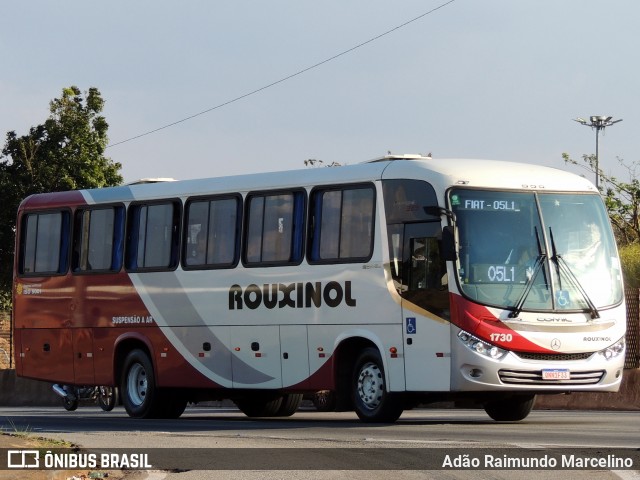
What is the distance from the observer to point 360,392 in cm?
2038

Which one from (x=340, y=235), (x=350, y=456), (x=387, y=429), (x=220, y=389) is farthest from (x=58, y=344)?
(x=350, y=456)

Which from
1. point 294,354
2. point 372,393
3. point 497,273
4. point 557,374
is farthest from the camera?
point 294,354

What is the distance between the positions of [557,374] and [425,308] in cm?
185

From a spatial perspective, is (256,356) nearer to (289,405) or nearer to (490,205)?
(289,405)

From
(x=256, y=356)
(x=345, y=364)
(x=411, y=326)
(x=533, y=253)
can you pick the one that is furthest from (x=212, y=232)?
(x=533, y=253)

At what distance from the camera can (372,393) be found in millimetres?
20156

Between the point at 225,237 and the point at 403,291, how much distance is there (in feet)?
13.8

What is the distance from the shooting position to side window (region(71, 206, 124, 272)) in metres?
Answer: 24.9

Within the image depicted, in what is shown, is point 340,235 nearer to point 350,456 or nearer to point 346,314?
point 346,314

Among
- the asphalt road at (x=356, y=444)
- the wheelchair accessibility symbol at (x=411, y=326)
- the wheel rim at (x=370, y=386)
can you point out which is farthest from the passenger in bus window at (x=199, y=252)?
the wheelchair accessibility symbol at (x=411, y=326)

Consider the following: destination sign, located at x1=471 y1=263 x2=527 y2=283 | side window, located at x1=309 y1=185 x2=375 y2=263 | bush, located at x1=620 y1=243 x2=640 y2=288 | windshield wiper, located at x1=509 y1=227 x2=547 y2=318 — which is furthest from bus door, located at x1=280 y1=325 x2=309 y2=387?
bush, located at x1=620 y1=243 x2=640 y2=288

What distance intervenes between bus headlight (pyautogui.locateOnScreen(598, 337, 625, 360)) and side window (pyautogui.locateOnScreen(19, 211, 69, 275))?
1024cm

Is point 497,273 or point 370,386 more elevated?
point 497,273

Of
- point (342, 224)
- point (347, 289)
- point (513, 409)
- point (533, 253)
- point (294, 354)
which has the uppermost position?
point (342, 224)
